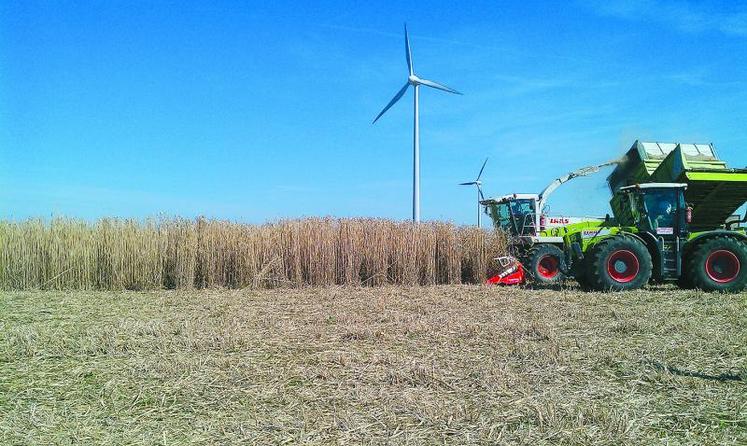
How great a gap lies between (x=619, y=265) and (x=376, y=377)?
783cm

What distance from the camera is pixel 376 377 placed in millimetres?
4805

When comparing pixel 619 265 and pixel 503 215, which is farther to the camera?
pixel 503 215

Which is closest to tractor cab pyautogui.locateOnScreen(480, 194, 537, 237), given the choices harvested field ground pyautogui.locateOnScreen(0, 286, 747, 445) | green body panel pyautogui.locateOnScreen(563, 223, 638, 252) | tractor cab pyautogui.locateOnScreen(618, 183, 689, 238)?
green body panel pyautogui.locateOnScreen(563, 223, 638, 252)

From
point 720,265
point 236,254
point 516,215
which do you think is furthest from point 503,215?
point 236,254

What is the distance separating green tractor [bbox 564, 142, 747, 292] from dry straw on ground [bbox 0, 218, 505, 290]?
111 inches

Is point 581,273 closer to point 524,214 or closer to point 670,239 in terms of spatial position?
point 670,239

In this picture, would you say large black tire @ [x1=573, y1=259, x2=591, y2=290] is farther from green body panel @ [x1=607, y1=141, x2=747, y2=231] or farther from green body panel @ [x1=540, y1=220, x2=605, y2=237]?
green body panel @ [x1=607, y1=141, x2=747, y2=231]

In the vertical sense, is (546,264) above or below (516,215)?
below

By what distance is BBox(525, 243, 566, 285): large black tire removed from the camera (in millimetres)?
13055

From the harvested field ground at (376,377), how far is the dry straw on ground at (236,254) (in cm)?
375

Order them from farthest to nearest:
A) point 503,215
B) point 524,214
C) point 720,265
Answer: point 503,215, point 524,214, point 720,265

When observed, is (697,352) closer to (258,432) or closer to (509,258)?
(258,432)

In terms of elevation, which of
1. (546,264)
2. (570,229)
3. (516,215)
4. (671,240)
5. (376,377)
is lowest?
(376,377)

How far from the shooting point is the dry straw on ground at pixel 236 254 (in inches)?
470
